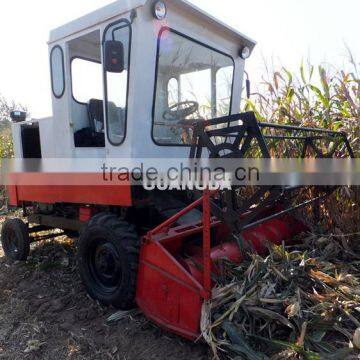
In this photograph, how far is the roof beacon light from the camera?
273 centimetres

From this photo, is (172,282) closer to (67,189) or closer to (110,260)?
(110,260)

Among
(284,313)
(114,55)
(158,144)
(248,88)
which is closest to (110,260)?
(158,144)

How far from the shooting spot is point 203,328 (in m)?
2.20

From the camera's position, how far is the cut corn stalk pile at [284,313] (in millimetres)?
2031

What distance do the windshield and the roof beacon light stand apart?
15 centimetres

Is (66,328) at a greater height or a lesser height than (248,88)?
lesser

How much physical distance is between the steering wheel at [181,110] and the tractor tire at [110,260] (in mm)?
969

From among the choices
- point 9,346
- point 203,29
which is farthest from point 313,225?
point 9,346

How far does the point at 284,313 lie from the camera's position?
2232mm

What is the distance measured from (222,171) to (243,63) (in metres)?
1.81

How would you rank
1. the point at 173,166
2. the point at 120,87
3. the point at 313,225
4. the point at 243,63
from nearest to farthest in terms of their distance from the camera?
the point at 120,87, the point at 173,166, the point at 313,225, the point at 243,63

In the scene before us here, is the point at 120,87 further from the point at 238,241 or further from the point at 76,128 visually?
the point at 238,241

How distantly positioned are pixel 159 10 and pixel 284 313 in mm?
2252

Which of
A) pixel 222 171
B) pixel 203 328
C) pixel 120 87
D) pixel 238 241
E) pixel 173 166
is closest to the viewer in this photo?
pixel 203 328
